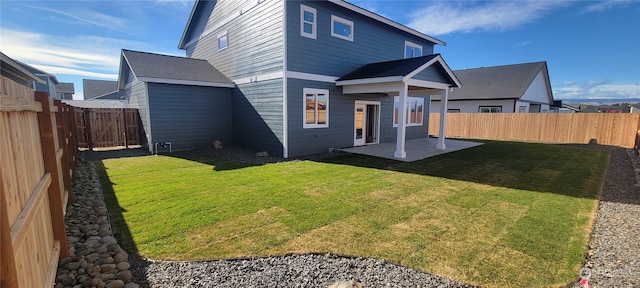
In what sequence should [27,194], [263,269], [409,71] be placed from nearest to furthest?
[27,194], [263,269], [409,71]

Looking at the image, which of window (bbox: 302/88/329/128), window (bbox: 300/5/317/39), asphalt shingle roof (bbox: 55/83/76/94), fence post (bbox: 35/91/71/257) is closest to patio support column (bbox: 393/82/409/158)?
window (bbox: 302/88/329/128)

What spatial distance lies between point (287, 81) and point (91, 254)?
755 centimetres

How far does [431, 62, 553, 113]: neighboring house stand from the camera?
2053cm

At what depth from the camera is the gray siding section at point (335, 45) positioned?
9788mm

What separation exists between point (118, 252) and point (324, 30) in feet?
31.4

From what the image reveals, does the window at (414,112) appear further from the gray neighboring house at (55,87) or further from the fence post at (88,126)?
the gray neighboring house at (55,87)

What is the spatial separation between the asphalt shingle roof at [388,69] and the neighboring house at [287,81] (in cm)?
6

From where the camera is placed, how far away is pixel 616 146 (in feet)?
46.9

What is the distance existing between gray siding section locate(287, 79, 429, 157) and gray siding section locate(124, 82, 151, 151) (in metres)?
5.75

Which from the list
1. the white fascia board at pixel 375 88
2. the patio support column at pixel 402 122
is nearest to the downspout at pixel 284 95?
the white fascia board at pixel 375 88

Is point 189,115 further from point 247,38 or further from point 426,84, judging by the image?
point 426,84

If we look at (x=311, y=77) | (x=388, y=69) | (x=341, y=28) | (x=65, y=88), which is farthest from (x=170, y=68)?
(x=65, y=88)

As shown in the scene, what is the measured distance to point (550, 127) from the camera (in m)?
16.2

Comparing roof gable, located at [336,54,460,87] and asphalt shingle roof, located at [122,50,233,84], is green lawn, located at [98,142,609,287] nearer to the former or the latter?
roof gable, located at [336,54,460,87]
